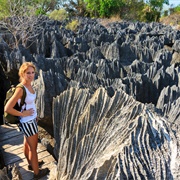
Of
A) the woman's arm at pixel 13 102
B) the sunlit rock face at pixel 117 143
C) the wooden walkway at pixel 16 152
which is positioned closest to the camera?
the sunlit rock face at pixel 117 143

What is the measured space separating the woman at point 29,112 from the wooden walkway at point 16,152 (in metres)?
0.06

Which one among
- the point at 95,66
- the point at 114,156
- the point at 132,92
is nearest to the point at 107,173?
the point at 114,156

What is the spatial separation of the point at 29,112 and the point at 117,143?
1.04m

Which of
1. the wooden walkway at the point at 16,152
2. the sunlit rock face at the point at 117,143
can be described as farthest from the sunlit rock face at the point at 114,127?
the wooden walkway at the point at 16,152

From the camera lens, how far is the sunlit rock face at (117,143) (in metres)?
0.76

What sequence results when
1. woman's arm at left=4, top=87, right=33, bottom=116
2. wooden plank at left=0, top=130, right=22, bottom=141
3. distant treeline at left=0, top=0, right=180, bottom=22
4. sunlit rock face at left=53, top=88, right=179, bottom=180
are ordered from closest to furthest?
sunlit rock face at left=53, top=88, right=179, bottom=180
woman's arm at left=4, top=87, right=33, bottom=116
wooden plank at left=0, top=130, right=22, bottom=141
distant treeline at left=0, top=0, right=180, bottom=22

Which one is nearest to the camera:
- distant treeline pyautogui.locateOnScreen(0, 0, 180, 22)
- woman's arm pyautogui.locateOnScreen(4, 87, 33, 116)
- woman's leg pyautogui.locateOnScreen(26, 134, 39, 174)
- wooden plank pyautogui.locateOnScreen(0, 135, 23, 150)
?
woman's arm pyautogui.locateOnScreen(4, 87, 33, 116)

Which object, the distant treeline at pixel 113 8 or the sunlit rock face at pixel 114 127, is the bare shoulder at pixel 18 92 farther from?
the distant treeline at pixel 113 8

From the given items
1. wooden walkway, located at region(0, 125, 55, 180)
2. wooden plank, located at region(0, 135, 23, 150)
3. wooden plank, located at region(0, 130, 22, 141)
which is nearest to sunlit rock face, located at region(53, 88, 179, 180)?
wooden walkway, located at region(0, 125, 55, 180)

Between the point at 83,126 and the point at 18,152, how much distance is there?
1.14 meters

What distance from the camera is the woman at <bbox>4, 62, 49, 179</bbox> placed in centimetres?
176

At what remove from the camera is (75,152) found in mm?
1096

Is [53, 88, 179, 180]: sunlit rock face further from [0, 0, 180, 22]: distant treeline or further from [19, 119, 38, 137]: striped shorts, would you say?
[0, 0, 180, 22]: distant treeline

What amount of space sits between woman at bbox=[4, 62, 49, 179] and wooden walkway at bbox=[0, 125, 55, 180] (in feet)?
0.21
